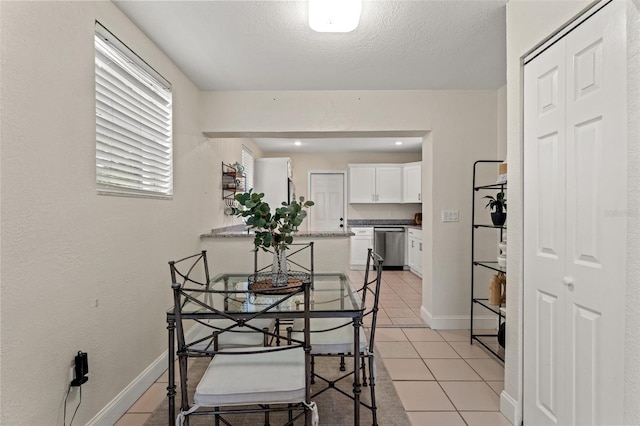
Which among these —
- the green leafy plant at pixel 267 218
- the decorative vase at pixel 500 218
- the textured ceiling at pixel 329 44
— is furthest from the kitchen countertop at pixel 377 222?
the green leafy plant at pixel 267 218

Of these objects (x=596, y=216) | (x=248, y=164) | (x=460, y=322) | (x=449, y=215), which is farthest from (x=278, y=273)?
(x=248, y=164)

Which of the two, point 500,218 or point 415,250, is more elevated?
point 500,218

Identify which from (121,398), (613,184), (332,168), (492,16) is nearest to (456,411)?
(613,184)

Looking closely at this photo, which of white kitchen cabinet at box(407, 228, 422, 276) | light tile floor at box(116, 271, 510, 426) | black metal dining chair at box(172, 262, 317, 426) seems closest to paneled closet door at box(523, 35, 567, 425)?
light tile floor at box(116, 271, 510, 426)

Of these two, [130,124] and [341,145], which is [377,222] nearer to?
[341,145]

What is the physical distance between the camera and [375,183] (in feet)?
23.7

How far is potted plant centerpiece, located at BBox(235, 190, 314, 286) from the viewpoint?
81.6 inches

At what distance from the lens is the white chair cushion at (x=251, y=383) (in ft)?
4.68

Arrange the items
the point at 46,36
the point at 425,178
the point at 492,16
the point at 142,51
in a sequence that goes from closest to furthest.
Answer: the point at 46,36
the point at 492,16
the point at 142,51
the point at 425,178

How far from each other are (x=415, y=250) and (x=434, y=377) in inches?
160

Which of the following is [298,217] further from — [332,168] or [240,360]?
[332,168]

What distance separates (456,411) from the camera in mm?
2139

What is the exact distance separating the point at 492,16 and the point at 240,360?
2407 millimetres

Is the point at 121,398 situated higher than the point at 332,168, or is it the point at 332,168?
the point at 332,168
